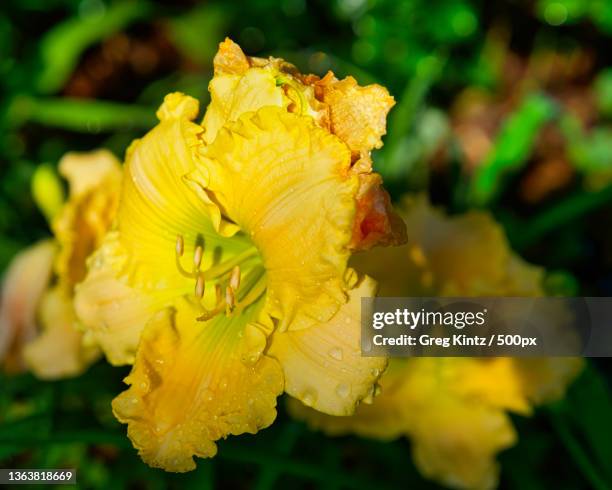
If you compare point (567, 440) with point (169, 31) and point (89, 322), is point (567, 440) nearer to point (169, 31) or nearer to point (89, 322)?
point (89, 322)

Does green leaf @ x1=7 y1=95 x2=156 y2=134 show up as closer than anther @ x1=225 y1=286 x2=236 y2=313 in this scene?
No

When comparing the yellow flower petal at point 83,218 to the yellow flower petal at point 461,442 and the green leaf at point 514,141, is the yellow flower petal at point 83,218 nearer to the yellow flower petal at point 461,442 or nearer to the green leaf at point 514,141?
the yellow flower petal at point 461,442

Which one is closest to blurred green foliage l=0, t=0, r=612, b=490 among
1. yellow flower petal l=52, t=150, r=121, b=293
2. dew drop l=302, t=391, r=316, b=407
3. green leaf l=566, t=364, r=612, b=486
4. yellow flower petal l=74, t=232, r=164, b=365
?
green leaf l=566, t=364, r=612, b=486

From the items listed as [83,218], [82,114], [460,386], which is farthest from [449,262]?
[82,114]

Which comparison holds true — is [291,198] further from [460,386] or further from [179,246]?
[460,386]

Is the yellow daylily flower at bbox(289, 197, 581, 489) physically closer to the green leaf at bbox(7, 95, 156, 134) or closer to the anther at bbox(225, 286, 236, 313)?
the anther at bbox(225, 286, 236, 313)

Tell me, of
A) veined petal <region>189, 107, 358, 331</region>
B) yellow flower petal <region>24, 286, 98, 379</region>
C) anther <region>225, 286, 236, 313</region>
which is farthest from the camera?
yellow flower petal <region>24, 286, 98, 379</region>
